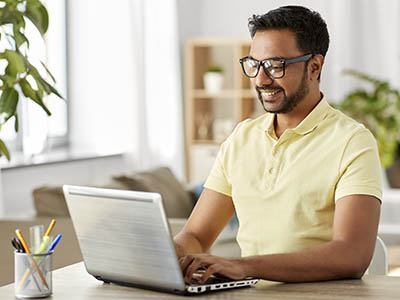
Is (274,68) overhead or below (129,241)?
overhead

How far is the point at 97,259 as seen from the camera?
172 cm

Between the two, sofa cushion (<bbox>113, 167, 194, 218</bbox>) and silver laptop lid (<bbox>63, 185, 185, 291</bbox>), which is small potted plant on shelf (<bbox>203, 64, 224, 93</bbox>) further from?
silver laptop lid (<bbox>63, 185, 185, 291</bbox>)

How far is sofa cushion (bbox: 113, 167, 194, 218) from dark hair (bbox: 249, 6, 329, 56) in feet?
7.71

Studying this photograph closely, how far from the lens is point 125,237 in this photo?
1.63 m

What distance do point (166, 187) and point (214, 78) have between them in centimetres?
266

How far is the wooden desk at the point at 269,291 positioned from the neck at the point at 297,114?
0.46 metres

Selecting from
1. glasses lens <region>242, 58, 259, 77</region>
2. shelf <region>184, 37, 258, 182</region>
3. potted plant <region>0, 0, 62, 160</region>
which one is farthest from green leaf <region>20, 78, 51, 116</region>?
shelf <region>184, 37, 258, 182</region>

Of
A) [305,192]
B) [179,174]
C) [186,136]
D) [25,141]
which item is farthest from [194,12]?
[305,192]

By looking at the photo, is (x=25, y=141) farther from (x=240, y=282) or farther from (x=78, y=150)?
(x=240, y=282)

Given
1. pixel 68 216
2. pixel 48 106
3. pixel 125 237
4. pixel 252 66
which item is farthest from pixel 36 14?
pixel 48 106

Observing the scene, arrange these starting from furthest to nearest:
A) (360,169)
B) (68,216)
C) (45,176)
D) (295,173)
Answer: (45,176) → (68,216) → (295,173) → (360,169)

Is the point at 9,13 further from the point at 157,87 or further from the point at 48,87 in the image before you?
the point at 157,87

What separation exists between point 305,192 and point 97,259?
52 centimetres

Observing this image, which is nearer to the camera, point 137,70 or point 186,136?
point 137,70
